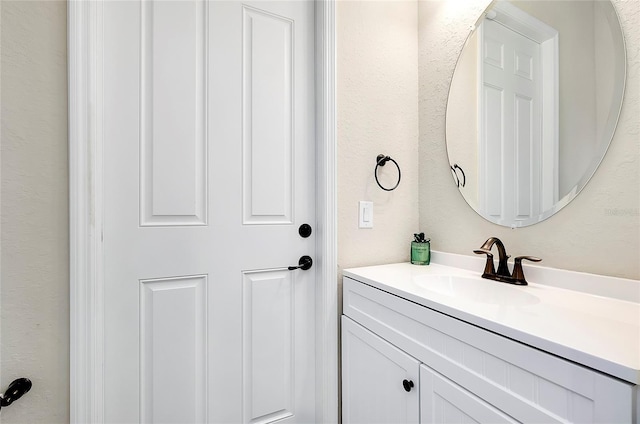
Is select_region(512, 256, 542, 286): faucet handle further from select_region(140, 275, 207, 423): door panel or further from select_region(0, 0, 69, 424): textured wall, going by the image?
select_region(0, 0, 69, 424): textured wall

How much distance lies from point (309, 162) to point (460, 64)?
30.6 inches

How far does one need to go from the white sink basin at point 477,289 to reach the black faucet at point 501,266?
0.07 feet

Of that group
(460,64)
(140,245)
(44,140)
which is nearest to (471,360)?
(140,245)

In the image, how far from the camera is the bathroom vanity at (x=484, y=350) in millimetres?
506

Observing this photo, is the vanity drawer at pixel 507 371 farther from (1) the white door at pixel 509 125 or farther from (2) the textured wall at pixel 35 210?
(2) the textured wall at pixel 35 210

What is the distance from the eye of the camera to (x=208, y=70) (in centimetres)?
107

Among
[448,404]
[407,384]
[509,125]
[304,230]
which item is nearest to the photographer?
[448,404]

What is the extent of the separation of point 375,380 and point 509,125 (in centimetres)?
107

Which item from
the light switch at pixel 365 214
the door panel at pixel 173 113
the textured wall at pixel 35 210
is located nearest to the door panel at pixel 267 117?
the door panel at pixel 173 113

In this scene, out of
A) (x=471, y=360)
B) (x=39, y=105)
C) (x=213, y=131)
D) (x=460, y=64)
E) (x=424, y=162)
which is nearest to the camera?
(x=471, y=360)

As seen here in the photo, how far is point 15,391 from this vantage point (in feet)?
2.59

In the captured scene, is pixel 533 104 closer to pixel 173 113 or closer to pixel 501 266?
pixel 501 266

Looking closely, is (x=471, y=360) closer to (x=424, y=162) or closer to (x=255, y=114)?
(x=424, y=162)

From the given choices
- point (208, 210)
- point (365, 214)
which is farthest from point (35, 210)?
point (365, 214)
